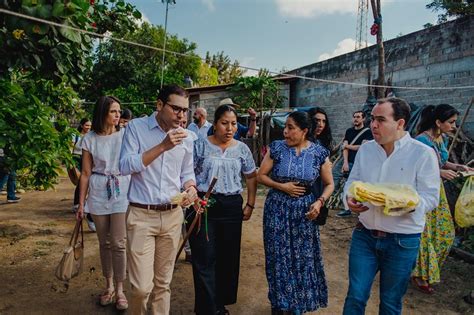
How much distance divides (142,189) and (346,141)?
4.56 m

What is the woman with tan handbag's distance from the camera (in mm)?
3213

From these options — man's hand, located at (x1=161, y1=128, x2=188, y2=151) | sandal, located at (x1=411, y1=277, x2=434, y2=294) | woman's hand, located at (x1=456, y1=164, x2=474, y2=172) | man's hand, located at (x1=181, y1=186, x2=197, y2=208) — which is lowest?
sandal, located at (x1=411, y1=277, x2=434, y2=294)

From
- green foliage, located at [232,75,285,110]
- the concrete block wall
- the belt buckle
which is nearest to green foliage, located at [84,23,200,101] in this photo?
green foliage, located at [232,75,285,110]

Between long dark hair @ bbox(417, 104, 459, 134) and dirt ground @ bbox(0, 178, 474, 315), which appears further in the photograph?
long dark hair @ bbox(417, 104, 459, 134)

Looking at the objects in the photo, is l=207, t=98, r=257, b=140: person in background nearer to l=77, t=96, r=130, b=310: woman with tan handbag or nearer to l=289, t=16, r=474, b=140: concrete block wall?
l=77, t=96, r=130, b=310: woman with tan handbag

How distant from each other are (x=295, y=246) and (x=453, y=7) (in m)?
13.9

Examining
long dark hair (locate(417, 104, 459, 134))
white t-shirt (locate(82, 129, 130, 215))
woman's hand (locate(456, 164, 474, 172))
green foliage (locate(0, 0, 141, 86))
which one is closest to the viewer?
green foliage (locate(0, 0, 141, 86))

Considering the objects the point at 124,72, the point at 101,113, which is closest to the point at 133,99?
the point at 124,72

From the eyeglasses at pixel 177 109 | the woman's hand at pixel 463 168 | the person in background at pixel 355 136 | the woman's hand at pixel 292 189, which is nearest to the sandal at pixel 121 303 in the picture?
the woman's hand at pixel 292 189

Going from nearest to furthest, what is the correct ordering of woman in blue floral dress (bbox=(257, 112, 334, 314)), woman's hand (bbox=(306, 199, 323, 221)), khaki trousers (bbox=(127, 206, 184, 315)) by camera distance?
khaki trousers (bbox=(127, 206, 184, 315))
woman's hand (bbox=(306, 199, 323, 221))
woman in blue floral dress (bbox=(257, 112, 334, 314))

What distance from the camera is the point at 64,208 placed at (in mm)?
7355

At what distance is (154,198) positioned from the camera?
254cm

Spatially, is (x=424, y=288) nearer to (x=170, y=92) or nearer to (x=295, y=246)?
(x=295, y=246)

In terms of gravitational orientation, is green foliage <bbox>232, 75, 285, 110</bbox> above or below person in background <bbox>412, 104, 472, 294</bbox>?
above
